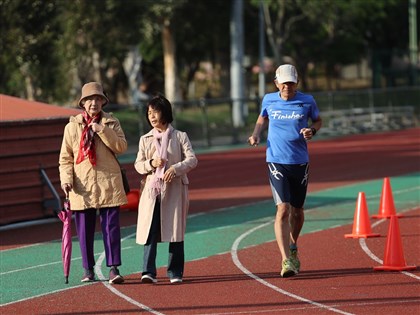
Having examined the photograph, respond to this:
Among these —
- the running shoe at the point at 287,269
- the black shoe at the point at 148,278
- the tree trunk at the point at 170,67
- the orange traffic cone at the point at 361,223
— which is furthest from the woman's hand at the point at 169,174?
the tree trunk at the point at 170,67

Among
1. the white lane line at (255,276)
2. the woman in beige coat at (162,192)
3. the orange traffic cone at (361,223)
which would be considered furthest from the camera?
the orange traffic cone at (361,223)

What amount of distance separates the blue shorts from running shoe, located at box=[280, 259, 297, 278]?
1.87ft

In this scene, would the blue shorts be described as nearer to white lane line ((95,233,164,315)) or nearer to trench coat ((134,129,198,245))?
trench coat ((134,129,198,245))

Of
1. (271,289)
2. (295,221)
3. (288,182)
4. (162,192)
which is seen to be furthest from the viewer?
(295,221)

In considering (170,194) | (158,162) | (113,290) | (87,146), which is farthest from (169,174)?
(113,290)

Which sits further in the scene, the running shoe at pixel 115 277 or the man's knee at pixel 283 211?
the man's knee at pixel 283 211

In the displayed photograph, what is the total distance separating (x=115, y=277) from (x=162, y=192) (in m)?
0.90

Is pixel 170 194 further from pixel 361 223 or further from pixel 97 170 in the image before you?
pixel 361 223

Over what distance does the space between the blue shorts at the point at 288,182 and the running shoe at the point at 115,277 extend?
163cm

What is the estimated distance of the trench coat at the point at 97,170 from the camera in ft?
38.6

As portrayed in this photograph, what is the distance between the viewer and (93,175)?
11820 mm

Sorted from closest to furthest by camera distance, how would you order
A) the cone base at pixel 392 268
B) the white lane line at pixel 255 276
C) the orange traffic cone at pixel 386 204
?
the white lane line at pixel 255 276
the cone base at pixel 392 268
the orange traffic cone at pixel 386 204

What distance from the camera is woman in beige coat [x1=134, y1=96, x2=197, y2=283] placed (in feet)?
38.1

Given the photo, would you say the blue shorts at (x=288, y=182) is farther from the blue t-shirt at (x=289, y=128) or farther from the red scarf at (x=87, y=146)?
the red scarf at (x=87, y=146)
